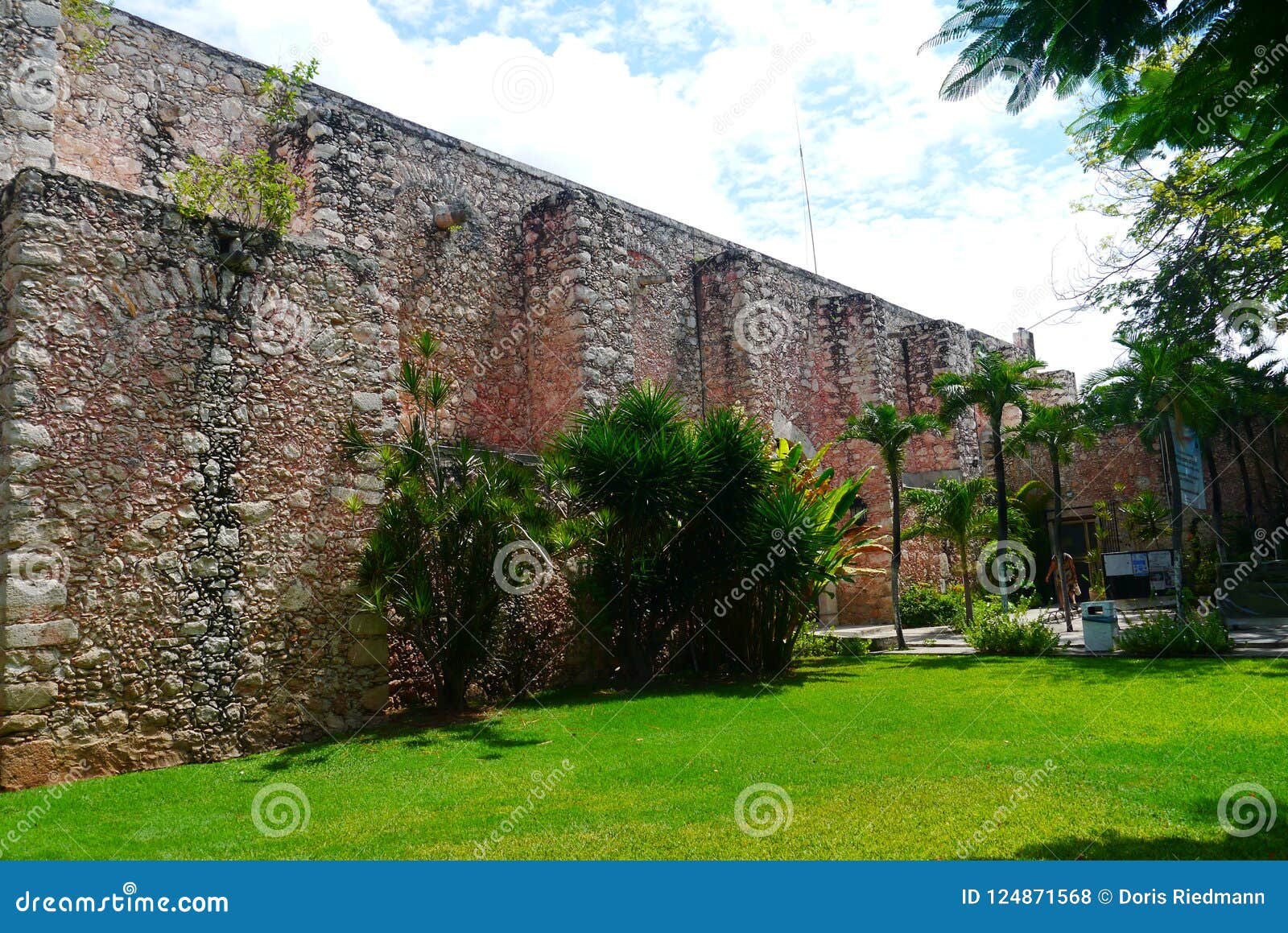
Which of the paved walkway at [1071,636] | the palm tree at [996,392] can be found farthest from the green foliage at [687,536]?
the palm tree at [996,392]

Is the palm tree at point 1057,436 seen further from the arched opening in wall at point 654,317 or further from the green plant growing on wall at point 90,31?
the green plant growing on wall at point 90,31

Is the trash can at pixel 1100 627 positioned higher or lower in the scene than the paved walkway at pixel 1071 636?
higher

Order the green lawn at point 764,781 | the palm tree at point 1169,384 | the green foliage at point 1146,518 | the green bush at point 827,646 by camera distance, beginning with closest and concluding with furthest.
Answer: the green lawn at point 764,781 → the palm tree at point 1169,384 → the green bush at point 827,646 → the green foliage at point 1146,518

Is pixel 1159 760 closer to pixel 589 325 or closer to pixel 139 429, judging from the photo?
pixel 139 429

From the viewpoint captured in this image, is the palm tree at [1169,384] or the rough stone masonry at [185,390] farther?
the palm tree at [1169,384]

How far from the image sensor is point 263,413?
7.01m

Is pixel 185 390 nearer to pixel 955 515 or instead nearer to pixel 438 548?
pixel 438 548

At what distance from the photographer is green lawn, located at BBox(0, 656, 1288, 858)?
404cm

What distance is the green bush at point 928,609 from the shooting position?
49.1 ft

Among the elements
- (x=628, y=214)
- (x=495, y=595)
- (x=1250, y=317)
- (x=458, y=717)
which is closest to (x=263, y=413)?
(x=495, y=595)

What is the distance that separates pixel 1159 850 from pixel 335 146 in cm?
→ 879

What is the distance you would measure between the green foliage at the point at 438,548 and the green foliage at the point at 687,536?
0.90 m

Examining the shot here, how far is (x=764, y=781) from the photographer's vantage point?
5.23 meters

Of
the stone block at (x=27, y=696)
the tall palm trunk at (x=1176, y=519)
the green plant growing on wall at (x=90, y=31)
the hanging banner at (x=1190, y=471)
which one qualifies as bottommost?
the stone block at (x=27, y=696)
